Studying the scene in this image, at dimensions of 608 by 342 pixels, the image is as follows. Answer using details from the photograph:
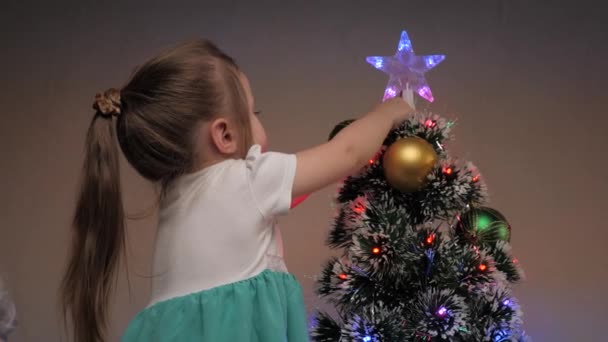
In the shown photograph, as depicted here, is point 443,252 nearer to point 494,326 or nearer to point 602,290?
point 494,326

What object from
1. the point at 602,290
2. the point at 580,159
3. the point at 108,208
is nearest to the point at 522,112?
the point at 580,159

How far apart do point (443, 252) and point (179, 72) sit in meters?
0.46

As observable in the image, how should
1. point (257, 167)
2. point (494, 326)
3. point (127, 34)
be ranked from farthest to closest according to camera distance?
point (127, 34) < point (494, 326) < point (257, 167)

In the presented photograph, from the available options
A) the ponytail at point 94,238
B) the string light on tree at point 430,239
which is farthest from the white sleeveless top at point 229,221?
the string light on tree at point 430,239

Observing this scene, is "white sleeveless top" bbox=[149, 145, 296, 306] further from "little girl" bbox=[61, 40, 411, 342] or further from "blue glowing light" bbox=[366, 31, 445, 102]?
"blue glowing light" bbox=[366, 31, 445, 102]

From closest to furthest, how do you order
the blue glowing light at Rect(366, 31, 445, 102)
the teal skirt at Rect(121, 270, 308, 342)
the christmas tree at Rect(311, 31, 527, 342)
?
the teal skirt at Rect(121, 270, 308, 342), the christmas tree at Rect(311, 31, 527, 342), the blue glowing light at Rect(366, 31, 445, 102)

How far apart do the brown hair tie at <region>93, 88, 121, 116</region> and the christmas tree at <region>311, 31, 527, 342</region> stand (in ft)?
1.23

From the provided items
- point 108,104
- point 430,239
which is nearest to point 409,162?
point 430,239

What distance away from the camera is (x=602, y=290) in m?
1.91

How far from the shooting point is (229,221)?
95 centimetres

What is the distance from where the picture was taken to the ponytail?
1.01 metres

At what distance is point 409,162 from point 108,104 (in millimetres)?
432

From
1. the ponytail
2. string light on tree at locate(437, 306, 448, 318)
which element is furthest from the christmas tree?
the ponytail

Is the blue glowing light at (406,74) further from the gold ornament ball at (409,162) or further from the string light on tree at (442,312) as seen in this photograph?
the string light on tree at (442,312)
